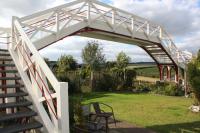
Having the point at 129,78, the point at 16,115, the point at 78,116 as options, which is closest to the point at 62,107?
the point at 16,115

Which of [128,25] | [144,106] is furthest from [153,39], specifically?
[144,106]

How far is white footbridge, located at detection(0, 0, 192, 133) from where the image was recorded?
4.70 m

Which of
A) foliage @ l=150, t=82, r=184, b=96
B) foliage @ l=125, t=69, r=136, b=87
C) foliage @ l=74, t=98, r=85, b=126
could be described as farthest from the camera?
foliage @ l=125, t=69, r=136, b=87

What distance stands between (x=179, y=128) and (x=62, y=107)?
5843mm

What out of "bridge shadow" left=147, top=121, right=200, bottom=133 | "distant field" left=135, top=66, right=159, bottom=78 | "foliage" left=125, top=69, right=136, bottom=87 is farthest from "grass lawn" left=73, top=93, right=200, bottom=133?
"distant field" left=135, top=66, right=159, bottom=78

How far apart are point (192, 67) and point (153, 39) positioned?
5752 millimetres

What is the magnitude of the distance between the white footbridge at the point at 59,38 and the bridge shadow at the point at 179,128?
141 inches

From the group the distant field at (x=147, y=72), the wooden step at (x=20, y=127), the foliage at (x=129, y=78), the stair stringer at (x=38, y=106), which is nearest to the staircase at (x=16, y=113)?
the wooden step at (x=20, y=127)

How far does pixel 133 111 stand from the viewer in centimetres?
1239

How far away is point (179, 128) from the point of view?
912 centimetres

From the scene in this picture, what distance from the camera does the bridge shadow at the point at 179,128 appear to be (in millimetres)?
8781

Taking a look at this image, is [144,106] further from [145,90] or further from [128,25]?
[145,90]

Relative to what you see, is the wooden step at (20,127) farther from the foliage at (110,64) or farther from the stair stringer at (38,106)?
the foliage at (110,64)

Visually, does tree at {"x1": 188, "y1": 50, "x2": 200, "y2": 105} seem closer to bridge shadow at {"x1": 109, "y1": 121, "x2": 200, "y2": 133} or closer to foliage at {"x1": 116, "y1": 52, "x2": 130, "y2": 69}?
bridge shadow at {"x1": 109, "y1": 121, "x2": 200, "y2": 133}
